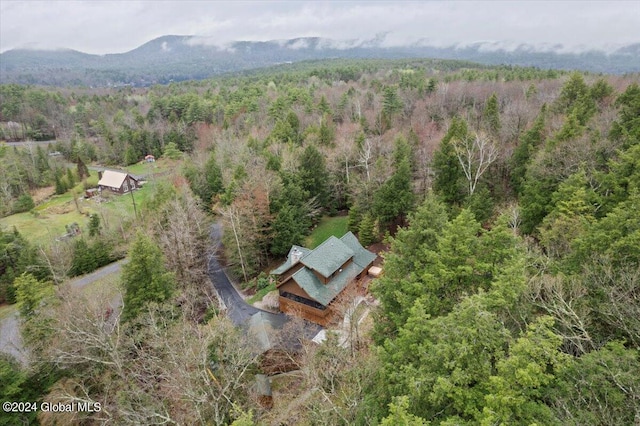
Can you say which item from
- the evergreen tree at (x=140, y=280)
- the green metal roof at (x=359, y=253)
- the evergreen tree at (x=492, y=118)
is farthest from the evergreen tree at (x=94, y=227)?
the evergreen tree at (x=492, y=118)

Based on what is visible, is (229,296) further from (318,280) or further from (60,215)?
(60,215)

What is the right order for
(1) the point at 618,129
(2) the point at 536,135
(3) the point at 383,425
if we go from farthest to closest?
(2) the point at 536,135
(1) the point at 618,129
(3) the point at 383,425

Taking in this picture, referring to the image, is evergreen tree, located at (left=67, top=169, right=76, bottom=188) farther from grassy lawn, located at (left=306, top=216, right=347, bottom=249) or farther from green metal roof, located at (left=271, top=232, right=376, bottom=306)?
green metal roof, located at (left=271, top=232, right=376, bottom=306)

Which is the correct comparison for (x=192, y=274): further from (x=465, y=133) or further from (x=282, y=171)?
(x=465, y=133)

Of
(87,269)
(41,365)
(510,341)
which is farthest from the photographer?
(87,269)

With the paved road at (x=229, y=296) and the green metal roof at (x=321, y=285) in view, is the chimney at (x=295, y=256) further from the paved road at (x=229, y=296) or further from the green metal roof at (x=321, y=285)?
the paved road at (x=229, y=296)

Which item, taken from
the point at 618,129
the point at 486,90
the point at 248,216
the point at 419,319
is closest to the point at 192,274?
the point at 248,216

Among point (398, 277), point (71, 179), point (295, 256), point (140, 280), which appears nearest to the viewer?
point (398, 277)

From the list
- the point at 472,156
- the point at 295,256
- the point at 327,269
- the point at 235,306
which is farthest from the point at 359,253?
the point at 472,156

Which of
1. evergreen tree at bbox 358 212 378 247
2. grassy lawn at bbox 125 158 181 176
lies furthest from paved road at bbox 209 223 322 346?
grassy lawn at bbox 125 158 181 176
